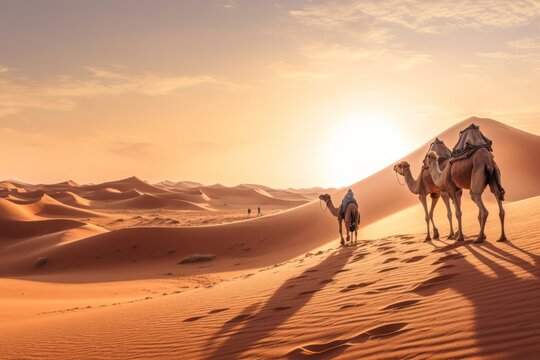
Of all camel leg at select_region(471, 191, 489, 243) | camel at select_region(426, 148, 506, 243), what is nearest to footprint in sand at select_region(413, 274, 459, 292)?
camel at select_region(426, 148, 506, 243)

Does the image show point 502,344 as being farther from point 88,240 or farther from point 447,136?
point 447,136

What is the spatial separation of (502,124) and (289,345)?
3452cm

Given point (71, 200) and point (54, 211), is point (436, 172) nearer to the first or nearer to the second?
point (54, 211)

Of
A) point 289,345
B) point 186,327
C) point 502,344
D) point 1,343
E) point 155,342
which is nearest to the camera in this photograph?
point 502,344

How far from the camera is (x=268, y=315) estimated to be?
22.5 feet

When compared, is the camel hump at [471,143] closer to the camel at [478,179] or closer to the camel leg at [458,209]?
the camel at [478,179]

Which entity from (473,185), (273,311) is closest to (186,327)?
(273,311)

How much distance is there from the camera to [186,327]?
7.25m

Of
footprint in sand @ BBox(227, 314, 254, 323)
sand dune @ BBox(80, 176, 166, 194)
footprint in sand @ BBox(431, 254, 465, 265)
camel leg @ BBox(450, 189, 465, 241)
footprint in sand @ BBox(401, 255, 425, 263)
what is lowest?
footprint in sand @ BBox(227, 314, 254, 323)

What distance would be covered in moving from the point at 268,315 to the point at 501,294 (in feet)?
10.0

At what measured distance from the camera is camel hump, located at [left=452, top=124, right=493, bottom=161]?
28.3 feet

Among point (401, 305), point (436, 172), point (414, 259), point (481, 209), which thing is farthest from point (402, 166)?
point (401, 305)

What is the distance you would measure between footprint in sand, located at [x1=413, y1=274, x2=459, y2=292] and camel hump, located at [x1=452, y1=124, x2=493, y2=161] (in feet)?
10.1

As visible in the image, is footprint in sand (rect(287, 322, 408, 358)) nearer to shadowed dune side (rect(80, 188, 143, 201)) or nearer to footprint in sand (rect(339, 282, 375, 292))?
footprint in sand (rect(339, 282, 375, 292))
